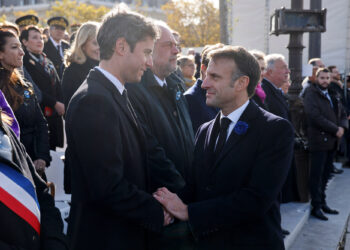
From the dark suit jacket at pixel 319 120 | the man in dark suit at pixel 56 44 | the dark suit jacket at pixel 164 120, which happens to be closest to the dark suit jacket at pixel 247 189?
the dark suit jacket at pixel 164 120

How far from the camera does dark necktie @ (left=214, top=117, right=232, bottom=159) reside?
90.6 inches

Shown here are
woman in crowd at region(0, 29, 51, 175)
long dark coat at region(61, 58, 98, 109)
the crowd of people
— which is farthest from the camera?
long dark coat at region(61, 58, 98, 109)

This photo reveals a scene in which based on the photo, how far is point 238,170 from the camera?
217 centimetres

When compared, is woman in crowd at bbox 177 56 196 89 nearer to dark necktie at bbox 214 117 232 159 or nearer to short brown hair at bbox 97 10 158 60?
dark necktie at bbox 214 117 232 159

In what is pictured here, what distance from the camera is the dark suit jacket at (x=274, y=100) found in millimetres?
4844

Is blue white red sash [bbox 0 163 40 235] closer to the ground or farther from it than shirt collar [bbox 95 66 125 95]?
closer to the ground

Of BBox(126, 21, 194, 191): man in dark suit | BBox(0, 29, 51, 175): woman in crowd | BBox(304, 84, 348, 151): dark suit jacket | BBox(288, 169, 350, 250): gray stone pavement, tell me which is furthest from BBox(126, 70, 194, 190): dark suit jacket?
BBox(304, 84, 348, 151): dark suit jacket

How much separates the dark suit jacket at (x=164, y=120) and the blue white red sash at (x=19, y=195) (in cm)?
100

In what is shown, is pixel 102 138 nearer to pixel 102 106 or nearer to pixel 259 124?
pixel 102 106

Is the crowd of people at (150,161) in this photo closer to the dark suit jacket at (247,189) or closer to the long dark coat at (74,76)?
the dark suit jacket at (247,189)

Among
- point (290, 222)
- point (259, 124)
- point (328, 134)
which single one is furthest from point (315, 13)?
point (259, 124)

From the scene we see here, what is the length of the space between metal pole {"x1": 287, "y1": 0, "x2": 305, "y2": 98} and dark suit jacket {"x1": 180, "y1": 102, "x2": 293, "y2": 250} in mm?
4510

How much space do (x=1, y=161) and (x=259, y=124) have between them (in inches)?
51.2

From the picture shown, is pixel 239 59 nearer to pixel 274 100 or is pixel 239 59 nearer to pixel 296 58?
pixel 274 100
